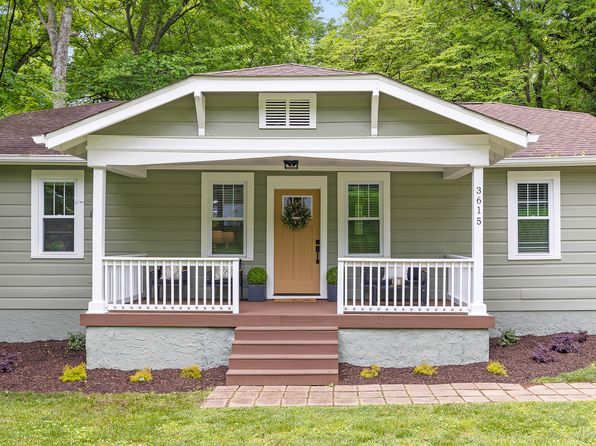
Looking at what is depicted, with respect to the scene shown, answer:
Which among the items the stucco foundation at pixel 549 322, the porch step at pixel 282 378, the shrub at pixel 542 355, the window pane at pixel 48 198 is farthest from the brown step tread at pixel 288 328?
the window pane at pixel 48 198

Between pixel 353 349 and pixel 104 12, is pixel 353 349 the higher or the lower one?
the lower one

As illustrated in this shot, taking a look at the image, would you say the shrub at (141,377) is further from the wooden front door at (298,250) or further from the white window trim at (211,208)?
the wooden front door at (298,250)

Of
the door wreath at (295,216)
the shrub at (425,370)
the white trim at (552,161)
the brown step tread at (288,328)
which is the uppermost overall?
the white trim at (552,161)

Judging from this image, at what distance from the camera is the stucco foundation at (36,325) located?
865 cm

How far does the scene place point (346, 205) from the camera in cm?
899

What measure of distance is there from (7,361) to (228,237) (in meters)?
3.91

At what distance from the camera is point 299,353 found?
6734 millimetres

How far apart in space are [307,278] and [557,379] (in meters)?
4.25

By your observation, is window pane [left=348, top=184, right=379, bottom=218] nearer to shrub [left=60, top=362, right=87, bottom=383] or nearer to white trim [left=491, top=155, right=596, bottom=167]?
white trim [left=491, top=155, right=596, bottom=167]

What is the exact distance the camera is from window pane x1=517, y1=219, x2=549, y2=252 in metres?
8.75

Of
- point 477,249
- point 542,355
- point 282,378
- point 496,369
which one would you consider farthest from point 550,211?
point 282,378

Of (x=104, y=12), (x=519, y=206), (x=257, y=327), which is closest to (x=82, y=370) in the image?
(x=257, y=327)

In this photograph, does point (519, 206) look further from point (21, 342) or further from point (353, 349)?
point (21, 342)

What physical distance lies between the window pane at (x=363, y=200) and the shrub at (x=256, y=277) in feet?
6.27
